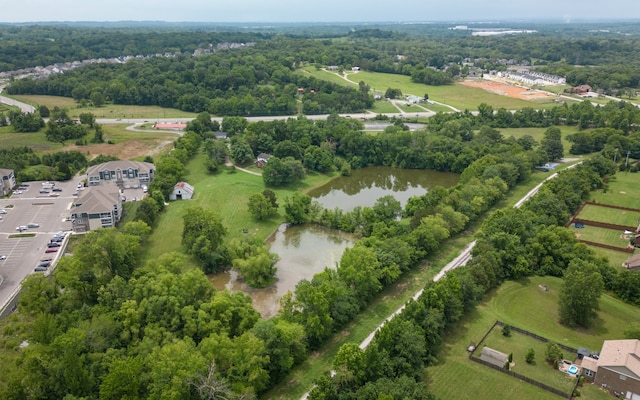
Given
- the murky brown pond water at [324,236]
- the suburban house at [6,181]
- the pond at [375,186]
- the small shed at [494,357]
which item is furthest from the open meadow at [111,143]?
the small shed at [494,357]

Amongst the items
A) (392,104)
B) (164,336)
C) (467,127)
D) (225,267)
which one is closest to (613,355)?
(164,336)

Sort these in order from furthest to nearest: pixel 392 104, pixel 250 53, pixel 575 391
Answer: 1. pixel 250 53
2. pixel 392 104
3. pixel 575 391

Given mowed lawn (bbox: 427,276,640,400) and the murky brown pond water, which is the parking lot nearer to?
the murky brown pond water

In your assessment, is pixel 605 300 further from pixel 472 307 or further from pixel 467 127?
pixel 467 127

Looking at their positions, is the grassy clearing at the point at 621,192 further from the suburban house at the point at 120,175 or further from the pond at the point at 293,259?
the suburban house at the point at 120,175

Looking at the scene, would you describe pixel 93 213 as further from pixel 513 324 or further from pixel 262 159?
pixel 513 324
